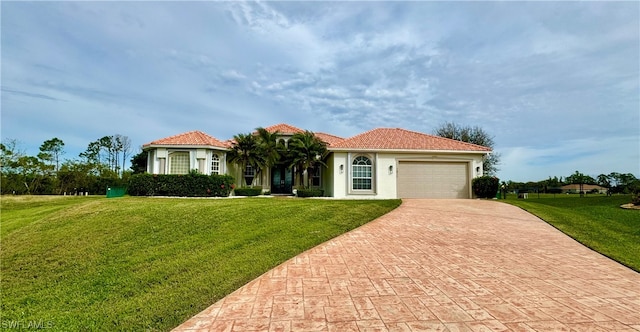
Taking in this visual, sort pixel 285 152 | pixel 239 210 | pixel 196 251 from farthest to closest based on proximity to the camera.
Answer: pixel 285 152
pixel 239 210
pixel 196 251

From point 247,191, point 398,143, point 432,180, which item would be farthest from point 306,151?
point 432,180

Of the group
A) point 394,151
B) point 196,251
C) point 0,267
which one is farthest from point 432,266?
point 394,151

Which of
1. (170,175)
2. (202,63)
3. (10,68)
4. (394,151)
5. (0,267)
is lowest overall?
(0,267)

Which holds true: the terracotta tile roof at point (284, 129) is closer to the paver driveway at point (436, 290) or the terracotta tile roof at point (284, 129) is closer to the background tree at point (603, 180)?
the paver driveway at point (436, 290)

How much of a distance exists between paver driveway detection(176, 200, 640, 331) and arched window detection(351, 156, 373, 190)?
1094 centimetres

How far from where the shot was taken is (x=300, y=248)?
261 inches

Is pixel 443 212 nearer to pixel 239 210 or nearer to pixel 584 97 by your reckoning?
pixel 239 210

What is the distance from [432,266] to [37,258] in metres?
8.61

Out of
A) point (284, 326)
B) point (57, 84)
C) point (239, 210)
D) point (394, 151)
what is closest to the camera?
point (284, 326)

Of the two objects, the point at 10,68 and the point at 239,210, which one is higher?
the point at 10,68

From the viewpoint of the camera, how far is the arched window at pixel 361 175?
18.8m

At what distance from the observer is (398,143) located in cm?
1952

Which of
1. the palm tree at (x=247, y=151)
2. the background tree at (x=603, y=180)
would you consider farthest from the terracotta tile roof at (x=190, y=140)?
the background tree at (x=603, y=180)

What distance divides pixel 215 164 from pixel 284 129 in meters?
6.65
